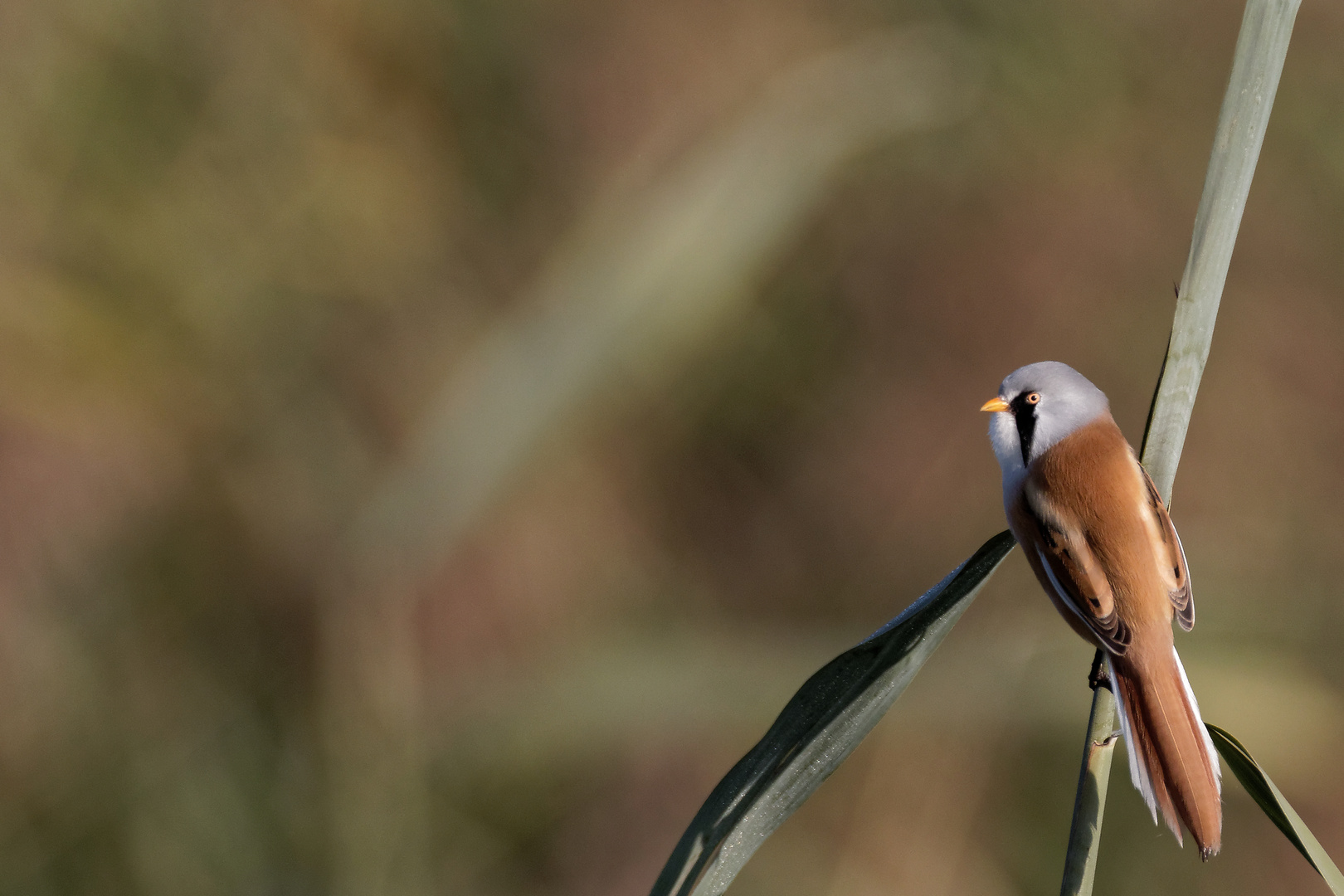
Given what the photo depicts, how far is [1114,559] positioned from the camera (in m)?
1.10

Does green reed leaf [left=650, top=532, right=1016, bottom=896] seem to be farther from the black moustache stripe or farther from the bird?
the black moustache stripe

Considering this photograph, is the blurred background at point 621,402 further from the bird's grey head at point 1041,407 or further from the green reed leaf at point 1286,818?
the green reed leaf at point 1286,818

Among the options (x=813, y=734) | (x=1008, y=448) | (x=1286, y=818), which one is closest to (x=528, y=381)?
(x=1008, y=448)

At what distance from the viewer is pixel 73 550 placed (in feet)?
7.47

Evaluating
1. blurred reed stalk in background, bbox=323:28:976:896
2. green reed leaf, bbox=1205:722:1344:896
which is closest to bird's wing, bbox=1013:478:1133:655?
green reed leaf, bbox=1205:722:1344:896

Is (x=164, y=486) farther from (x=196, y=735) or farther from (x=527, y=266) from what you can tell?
(x=527, y=266)

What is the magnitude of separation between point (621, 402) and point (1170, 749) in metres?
1.82

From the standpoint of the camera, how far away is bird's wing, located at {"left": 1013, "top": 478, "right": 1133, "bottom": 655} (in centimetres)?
108

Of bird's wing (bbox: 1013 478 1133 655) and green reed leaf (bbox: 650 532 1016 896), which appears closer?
green reed leaf (bbox: 650 532 1016 896)

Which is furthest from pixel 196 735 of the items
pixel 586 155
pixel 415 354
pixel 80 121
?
pixel 586 155

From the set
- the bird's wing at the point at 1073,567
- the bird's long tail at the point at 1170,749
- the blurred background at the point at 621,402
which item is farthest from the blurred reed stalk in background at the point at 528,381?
the bird's long tail at the point at 1170,749

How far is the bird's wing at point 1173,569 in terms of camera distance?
1.09 metres

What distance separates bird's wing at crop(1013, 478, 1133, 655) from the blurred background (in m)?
0.67

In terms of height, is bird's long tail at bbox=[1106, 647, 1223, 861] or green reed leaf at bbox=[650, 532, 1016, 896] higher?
bird's long tail at bbox=[1106, 647, 1223, 861]
